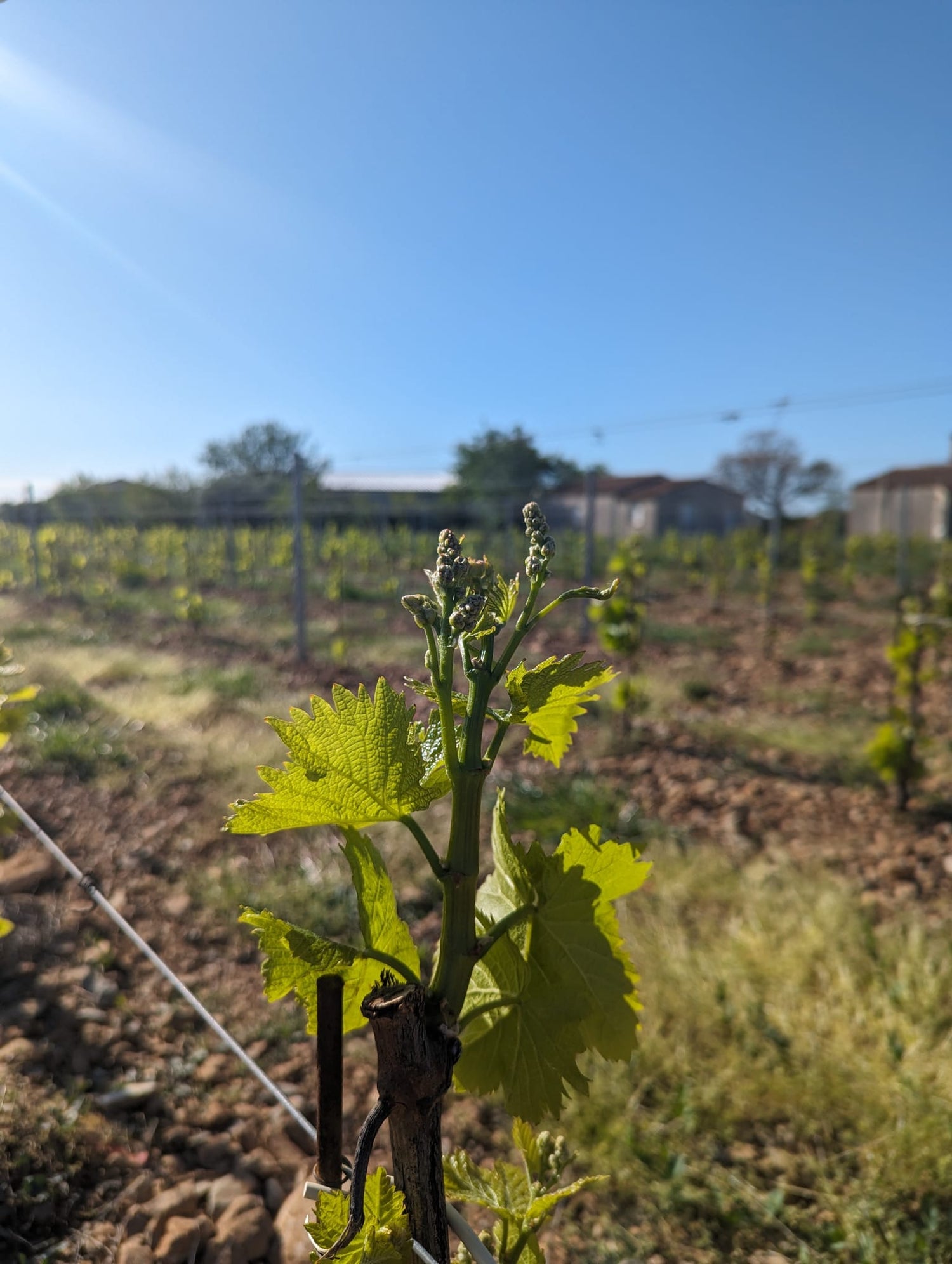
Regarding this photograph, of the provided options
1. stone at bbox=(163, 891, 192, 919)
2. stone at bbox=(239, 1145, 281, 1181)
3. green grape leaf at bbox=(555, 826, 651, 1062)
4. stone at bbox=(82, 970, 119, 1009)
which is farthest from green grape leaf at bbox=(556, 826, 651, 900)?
stone at bbox=(163, 891, 192, 919)

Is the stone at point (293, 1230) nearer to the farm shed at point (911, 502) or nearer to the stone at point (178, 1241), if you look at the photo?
the stone at point (178, 1241)

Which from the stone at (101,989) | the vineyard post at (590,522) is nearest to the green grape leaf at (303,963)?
the stone at (101,989)

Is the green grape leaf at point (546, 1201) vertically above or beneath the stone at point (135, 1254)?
above

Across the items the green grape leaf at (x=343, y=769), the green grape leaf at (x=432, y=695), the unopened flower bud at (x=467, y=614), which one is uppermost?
the unopened flower bud at (x=467, y=614)

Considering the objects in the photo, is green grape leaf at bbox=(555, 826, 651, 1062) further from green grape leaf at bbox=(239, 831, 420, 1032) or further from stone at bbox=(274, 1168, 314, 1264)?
stone at bbox=(274, 1168, 314, 1264)

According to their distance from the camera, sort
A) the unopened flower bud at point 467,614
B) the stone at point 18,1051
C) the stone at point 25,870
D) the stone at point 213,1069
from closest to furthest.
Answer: the unopened flower bud at point 467,614
the stone at point 18,1051
the stone at point 213,1069
the stone at point 25,870

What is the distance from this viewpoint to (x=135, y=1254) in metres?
1.47

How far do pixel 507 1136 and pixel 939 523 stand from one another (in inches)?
1296

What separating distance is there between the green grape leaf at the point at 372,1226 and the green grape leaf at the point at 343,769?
31cm

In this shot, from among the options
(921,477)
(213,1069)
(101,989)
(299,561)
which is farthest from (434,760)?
(921,477)

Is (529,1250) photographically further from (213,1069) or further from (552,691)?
(213,1069)

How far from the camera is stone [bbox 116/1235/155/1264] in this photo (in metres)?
1.45

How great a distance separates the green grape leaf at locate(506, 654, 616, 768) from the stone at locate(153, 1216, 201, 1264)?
1.42 metres

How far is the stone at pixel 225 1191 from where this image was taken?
1.66 m
